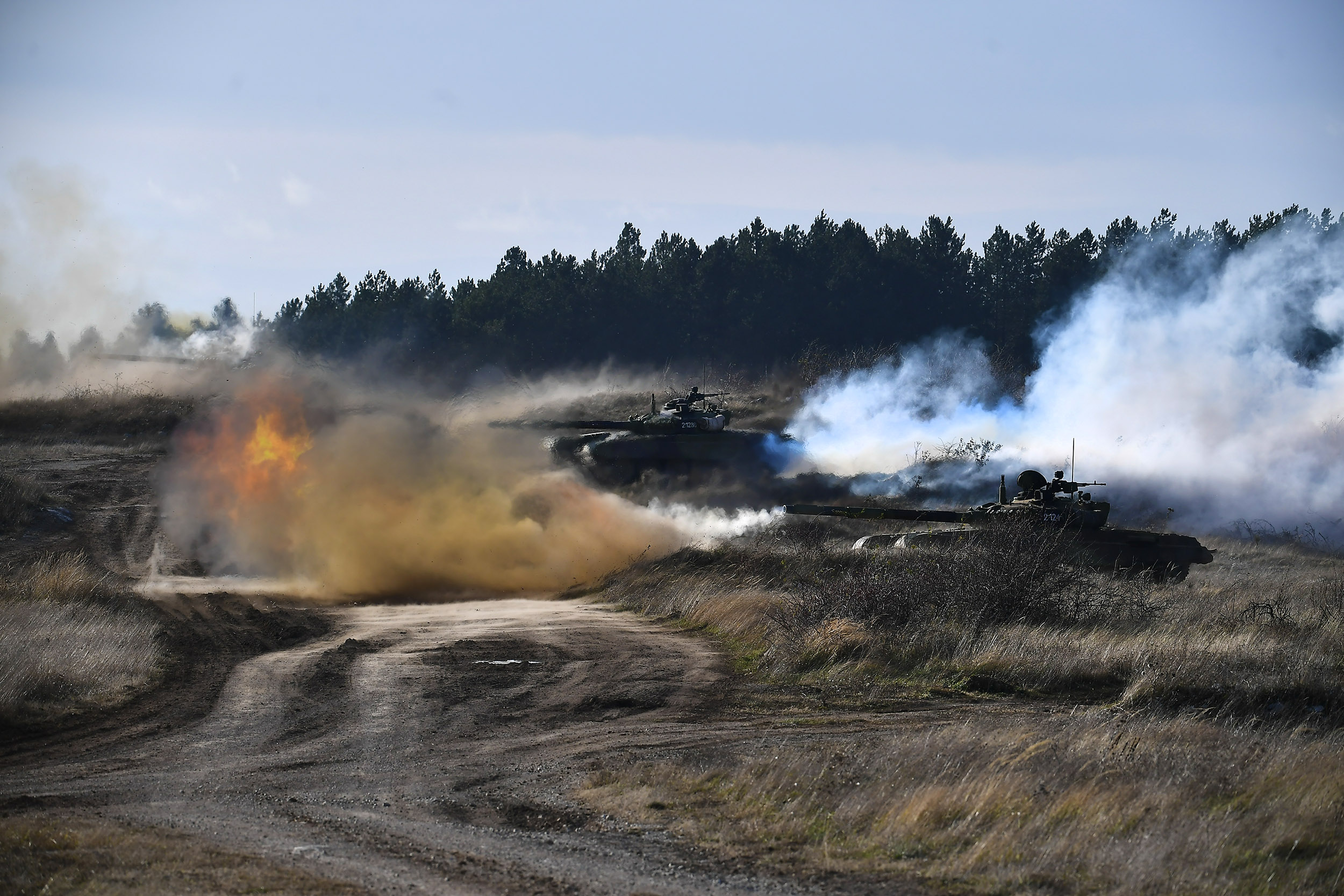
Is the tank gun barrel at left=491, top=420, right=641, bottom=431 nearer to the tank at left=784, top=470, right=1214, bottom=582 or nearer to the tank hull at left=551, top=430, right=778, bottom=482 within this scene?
the tank hull at left=551, top=430, right=778, bottom=482

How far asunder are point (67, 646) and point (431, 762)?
25.9 feet

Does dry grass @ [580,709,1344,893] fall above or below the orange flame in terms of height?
below

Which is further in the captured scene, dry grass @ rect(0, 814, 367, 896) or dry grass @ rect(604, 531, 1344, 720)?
dry grass @ rect(604, 531, 1344, 720)

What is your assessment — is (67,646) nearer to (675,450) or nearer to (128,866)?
(128,866)

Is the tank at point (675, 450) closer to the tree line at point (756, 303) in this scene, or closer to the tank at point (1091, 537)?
the tank at point (1091, 537)

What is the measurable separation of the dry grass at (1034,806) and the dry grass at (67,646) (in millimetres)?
8152

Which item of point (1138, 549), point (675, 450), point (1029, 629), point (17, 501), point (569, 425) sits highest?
point (569, 425)

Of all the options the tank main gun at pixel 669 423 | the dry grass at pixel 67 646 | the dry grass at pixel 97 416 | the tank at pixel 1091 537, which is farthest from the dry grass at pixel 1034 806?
the dry grass at pixel 97 416

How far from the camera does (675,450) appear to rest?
44719 millimetres

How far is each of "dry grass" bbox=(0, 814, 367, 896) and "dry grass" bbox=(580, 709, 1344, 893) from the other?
336cm

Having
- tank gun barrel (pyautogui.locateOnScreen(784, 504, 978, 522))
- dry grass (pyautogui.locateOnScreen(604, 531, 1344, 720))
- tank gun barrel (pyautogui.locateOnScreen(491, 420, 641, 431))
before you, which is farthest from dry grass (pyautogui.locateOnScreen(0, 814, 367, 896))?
tank gun barrel (pyautogui.locateOnScreen(491, 420, 641, 431))

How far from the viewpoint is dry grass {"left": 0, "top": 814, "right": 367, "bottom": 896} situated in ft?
30.3

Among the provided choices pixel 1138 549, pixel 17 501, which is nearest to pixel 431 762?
pixel 1138 549

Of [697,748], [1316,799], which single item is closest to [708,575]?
[697,748]
